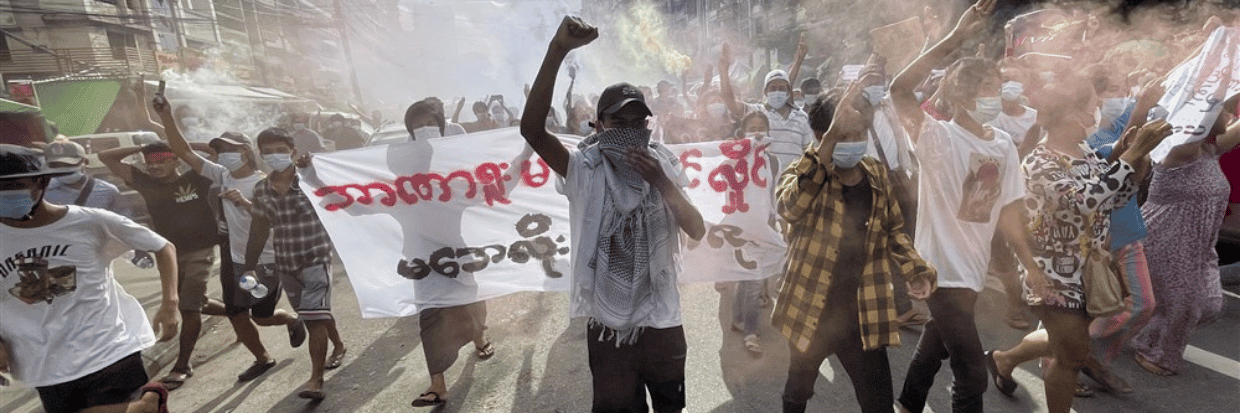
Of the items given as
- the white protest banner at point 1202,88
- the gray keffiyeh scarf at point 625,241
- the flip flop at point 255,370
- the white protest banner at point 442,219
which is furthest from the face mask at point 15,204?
the white protest banner at point 1202,88

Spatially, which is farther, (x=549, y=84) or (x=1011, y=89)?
(x=1011, y=89)

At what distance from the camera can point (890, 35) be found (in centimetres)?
398

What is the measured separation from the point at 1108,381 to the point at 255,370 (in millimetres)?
5550

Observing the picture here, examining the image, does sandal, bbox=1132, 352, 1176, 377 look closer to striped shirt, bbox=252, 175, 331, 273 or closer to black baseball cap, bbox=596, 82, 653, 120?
black baseball cap, bbox=596, 82, 653, 120


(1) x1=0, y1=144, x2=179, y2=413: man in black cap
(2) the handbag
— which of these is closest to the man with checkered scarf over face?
(2) the handbag

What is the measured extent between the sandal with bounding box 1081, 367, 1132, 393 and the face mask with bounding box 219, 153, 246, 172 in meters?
5.61

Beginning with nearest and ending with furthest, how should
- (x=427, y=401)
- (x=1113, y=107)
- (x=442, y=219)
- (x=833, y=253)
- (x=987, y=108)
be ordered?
(x=833, y=253)
(x=987, y=108)
(x=427, y=401)
(x=442, y=219)
(x=1113, y=107)

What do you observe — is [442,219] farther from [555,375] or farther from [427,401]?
[555,375]

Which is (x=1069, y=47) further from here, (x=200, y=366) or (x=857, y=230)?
(x=200, y=366)

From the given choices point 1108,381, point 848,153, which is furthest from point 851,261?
point 1108,381

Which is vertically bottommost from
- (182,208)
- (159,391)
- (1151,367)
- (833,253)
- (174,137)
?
(1151,367)

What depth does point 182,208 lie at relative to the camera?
13.5ft

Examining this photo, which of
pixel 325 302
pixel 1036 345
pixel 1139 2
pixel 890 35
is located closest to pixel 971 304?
pixel 1036 345

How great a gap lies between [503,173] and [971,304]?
8.89ft
